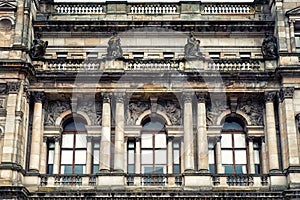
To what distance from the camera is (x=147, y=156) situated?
29.4 metres

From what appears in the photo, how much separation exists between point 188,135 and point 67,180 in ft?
18.6

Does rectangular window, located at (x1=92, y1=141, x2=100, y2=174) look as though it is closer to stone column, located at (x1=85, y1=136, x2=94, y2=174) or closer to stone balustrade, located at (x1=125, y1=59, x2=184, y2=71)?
stone column, located at (x1=85, y1=136, x2=94, y2=174)

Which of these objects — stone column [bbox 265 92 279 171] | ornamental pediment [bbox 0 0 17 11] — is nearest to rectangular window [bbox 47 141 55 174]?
ornamental pediment [bbox 0 0 17 11]

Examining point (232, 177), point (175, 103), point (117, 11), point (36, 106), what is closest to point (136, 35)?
point (117, 11)

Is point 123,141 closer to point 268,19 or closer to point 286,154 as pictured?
point 286,154

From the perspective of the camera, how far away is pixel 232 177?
27844 millimetres

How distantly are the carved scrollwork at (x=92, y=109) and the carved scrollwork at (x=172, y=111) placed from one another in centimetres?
288

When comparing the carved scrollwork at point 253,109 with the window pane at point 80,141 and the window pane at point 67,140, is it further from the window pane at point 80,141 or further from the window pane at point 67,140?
the window pane at point 67,140

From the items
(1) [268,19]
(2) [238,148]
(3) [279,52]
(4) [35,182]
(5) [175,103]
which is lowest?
(4) [35,182]

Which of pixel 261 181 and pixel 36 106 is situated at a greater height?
pixel 36 106

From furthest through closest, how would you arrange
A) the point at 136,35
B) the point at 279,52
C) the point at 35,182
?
the point at 136,35 < the point at 279,52 < the point at 35,182

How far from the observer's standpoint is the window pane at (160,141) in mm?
29594

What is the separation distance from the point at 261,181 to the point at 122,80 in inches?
302

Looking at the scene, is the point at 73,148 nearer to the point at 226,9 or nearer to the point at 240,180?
the point at 240,180
